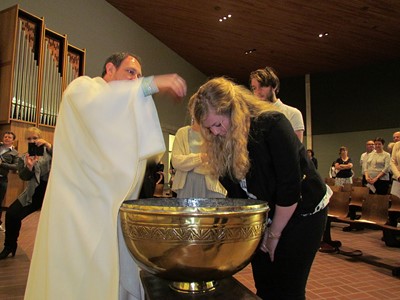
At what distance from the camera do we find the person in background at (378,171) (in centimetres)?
584

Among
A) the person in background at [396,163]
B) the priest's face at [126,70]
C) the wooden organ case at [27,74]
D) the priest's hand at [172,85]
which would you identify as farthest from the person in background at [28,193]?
the person in background at [396,163]

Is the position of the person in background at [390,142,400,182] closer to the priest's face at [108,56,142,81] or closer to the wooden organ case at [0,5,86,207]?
the priest's face at [108,56,142,81]

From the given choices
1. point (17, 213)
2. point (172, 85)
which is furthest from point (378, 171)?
point (172, 85)

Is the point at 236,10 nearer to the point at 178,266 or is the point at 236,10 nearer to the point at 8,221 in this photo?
the point at 8,221

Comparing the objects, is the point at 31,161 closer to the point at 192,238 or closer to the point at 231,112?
the point at 231,112

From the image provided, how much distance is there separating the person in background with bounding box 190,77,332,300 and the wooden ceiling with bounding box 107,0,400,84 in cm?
721

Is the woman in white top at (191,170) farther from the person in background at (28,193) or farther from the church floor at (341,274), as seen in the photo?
the person in background at (28,193)

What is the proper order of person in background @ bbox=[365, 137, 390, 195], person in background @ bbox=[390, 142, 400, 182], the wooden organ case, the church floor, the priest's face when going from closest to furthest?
the priest's face, the church floor, person in background @ bbox=[390, 142, 400, 182], person in background @ bbox=[365, 137, 390, 195], the wooden organ case

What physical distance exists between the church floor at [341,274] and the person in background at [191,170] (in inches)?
38.0

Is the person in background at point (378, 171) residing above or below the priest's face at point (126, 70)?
below

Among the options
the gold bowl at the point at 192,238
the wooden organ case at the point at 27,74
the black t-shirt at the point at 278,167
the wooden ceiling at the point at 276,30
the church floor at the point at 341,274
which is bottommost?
the church floor at the point at 341,274

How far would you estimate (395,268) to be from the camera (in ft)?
10.9

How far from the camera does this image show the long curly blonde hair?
123cm

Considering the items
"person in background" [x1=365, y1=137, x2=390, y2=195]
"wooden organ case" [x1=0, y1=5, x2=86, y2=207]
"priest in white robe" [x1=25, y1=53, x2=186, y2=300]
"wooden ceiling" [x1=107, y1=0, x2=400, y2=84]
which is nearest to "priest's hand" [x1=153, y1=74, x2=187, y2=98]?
"priest in white robe" [x1=25, y1=53, x2=186, y2=300]
